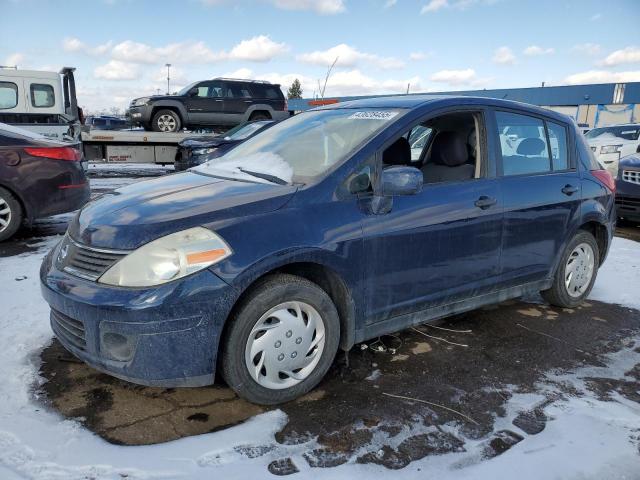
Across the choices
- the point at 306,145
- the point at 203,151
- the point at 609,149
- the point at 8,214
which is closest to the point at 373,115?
the point at 306,145

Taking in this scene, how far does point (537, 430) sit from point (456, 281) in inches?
41.7

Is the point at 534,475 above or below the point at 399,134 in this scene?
below

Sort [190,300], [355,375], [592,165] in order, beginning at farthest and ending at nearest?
1. [592,165]
2. [355,375]
3. [190,300]

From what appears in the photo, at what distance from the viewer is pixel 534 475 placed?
2213 mm

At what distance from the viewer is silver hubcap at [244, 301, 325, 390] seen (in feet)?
8.53

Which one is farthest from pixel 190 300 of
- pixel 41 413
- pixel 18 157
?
pixel 18 157

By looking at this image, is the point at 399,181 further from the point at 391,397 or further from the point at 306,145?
the point at 391,397

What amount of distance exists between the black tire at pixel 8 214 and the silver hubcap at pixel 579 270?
594 centimetres

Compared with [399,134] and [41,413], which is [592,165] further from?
[41,413]

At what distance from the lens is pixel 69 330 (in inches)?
103

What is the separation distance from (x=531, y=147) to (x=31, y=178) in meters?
5.45

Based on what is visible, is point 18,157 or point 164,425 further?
point 18,157

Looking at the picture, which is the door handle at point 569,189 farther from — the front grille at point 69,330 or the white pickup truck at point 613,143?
the white pickup truck at point 613,143

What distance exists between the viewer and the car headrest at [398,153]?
3.29 m
